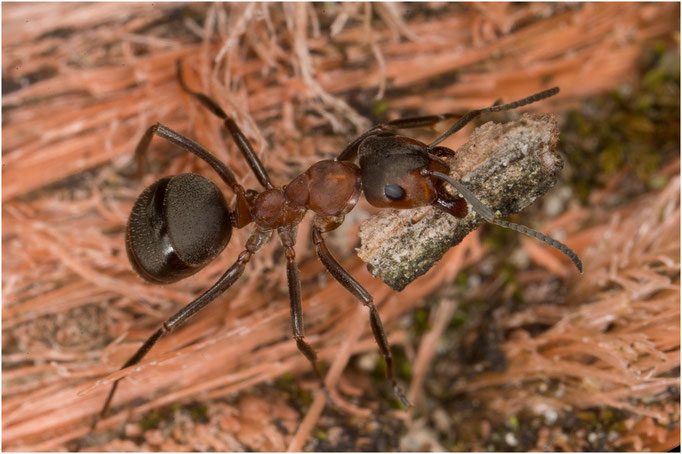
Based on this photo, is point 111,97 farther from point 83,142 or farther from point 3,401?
point 3,401

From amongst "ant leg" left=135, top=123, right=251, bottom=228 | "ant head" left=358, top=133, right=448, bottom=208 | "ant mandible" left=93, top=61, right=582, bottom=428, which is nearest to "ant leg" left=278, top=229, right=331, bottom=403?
"ant mandible" left=93, top=61, right=582, bottom=428

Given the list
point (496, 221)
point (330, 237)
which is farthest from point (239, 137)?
point (496, 221)

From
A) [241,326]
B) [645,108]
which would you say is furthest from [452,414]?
[645,108]

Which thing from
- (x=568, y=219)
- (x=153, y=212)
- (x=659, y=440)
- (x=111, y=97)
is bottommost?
(x=659, y=440)

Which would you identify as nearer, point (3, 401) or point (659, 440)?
point (659, 440)

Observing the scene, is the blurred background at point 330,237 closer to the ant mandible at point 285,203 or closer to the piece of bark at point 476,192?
the ant mandible at point 285,203

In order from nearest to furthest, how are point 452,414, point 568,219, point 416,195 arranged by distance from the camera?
point 416,195, point 452,414, point 568,219

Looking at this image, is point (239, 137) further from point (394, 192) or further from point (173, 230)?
point (394, 192)
